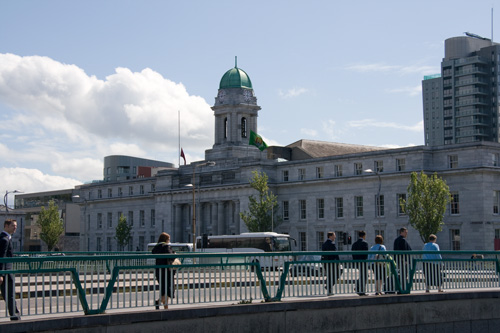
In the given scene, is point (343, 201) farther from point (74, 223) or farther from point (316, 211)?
point (74, 223)

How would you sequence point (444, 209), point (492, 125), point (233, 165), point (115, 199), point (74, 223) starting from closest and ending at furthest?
point (444, 209)
point (233, 165)
point (115, 199)
point (74, 223)
point (492, 125)

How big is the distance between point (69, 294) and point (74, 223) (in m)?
117

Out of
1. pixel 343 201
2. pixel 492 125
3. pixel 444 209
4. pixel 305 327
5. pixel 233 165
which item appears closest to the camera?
pixel 305 327

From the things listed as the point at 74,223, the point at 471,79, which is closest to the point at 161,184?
the point at 74,223

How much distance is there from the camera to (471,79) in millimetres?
135875

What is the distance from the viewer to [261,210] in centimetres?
7781

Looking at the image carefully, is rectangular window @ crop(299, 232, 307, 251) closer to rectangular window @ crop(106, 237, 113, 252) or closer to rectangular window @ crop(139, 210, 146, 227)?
rectangular window @ crop(139, 210, 146, 227)

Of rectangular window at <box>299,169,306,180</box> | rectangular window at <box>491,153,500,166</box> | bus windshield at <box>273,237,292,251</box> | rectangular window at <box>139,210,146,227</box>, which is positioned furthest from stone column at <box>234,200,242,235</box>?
rectangular window at <box>491,153,500,166</box>

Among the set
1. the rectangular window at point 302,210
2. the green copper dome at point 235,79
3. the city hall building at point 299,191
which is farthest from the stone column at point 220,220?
the green copper dome at point 235,79

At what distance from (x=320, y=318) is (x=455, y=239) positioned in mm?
54389

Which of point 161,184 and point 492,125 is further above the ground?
point 492,125

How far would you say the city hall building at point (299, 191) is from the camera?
67.8 m

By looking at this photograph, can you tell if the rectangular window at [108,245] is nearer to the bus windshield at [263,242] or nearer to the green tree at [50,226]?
the green tree at [50,226]

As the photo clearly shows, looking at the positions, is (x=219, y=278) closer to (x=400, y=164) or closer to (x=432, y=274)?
(x=432, y=274)
